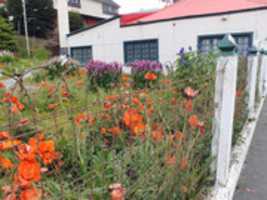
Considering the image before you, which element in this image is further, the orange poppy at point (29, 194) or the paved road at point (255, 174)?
the paved road at point (255, 174)

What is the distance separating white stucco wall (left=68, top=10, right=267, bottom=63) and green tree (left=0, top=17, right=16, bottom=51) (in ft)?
17.0

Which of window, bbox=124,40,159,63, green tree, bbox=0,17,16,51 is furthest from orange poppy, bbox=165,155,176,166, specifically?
green tree, bbox=0,17,16,51

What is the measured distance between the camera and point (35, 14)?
22.5 m

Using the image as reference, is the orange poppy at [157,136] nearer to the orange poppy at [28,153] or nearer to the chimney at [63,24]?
the orange poppy at [28,153]

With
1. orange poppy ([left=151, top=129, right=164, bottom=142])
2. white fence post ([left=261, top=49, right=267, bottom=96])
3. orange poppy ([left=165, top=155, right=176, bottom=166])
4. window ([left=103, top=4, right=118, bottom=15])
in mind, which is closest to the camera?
orange poppy ([left=165, top=155, right=176, bottom=166])

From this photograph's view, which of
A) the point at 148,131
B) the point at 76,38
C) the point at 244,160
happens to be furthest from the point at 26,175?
the point at 76,38

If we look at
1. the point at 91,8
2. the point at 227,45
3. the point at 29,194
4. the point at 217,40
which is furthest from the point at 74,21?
the point at 29,194

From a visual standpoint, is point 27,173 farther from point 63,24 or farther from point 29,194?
point 63,24

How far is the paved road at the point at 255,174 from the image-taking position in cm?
225

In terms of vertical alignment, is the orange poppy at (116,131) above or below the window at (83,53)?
below

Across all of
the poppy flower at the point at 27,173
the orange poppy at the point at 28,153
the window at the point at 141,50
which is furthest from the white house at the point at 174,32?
the poppy flower at the point at 27,173

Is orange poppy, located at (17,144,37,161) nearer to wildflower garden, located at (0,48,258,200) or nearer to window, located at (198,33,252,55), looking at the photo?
wildflower garden, located at (0,48,258,200)

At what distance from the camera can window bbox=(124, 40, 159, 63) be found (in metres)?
13.5

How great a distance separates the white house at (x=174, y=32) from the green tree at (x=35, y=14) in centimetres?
876
